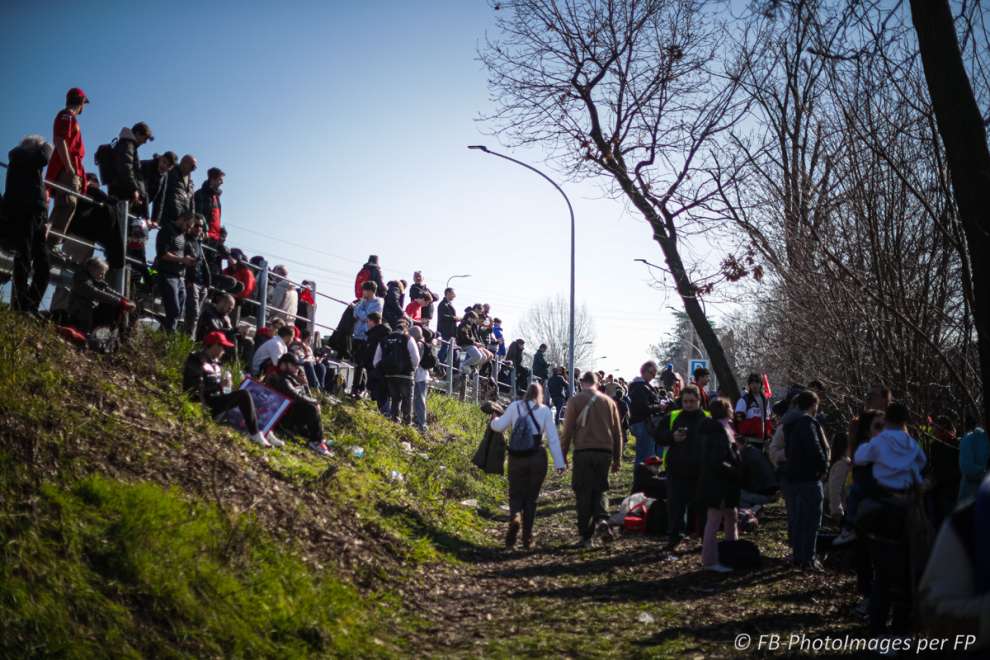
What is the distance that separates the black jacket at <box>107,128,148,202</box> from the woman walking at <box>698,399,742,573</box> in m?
8.00

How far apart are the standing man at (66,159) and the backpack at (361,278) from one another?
6.96m

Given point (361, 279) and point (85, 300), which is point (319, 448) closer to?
point (85, 300)

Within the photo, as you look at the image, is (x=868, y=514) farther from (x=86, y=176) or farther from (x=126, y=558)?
(x=86, y=176)

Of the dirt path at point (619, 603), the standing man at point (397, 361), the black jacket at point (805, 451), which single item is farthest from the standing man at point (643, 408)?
the black jacket at point (805, 451)

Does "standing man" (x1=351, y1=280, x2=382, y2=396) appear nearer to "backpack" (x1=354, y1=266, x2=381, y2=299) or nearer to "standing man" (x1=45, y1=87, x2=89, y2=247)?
"backpack" (x1=354, y1=266, x2=381, y2=299)

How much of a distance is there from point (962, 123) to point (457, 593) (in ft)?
20.5

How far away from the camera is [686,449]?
1154 cm

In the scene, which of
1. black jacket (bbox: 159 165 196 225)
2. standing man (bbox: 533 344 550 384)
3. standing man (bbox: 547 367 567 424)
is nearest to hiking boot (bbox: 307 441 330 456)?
black jacket (bbox: 159 165 196 225)

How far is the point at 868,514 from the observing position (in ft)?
25.0

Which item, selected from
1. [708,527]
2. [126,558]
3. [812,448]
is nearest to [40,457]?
[126,558]

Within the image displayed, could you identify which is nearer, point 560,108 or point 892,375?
point 892,375

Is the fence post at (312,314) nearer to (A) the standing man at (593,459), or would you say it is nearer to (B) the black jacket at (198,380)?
(B) the black jacket at (198,380)

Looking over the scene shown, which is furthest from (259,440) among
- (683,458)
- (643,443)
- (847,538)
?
(643,443)

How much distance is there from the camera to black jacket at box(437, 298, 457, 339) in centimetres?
2255
